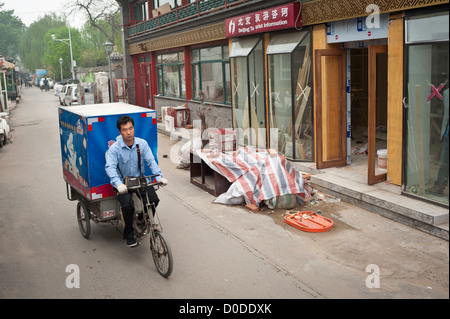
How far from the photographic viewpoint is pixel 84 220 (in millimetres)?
7984

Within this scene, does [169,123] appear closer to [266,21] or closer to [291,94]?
[266,21]

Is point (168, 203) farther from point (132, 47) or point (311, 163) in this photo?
point (132, 47)

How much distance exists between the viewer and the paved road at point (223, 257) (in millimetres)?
5898

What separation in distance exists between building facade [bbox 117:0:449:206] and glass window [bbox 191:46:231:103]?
0.12ft

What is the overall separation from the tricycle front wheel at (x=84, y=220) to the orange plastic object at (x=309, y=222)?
10.8 feet

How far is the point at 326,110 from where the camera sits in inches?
432

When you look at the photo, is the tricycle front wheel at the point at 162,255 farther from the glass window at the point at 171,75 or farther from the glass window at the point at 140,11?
the glass window at the point at 140,11

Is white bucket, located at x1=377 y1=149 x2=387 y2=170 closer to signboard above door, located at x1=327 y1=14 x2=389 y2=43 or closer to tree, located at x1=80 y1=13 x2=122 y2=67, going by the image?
signboard above door, located at x1=327 y1=14 x2=389 y2=43

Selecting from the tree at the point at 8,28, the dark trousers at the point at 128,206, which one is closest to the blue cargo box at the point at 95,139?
the dark trousers at the point at 128,206

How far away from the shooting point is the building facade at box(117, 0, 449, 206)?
8023 millimetres

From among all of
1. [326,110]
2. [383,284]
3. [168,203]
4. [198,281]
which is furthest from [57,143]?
[383,284]

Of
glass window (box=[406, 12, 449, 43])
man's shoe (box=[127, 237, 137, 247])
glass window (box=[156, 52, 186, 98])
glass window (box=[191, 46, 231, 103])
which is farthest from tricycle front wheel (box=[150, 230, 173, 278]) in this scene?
glass window (box=[156, 52, 186, 98])

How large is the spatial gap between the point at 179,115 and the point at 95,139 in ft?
43.8
